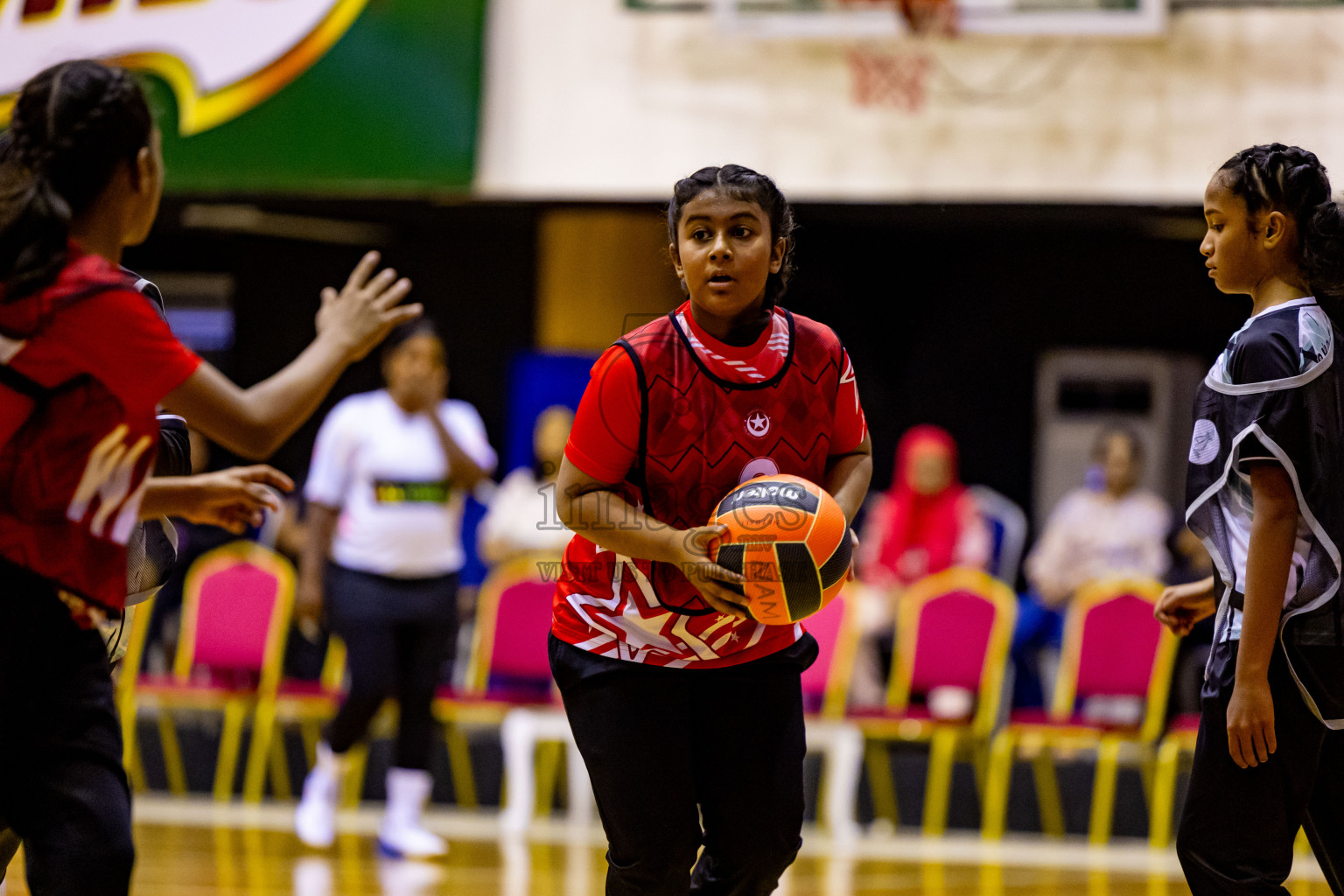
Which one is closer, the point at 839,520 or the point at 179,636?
the point at 839,520

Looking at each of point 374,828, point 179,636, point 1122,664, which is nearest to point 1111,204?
point 1122,664

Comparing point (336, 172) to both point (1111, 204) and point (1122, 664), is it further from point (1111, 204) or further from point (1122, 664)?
point (1122, 664)

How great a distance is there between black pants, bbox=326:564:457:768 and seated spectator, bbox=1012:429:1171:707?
3.13m

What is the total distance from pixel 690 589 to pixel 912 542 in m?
5.28

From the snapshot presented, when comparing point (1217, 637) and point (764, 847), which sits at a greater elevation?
point (1217, 637)

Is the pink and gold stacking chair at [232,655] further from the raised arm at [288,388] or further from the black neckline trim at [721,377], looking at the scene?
the raised arm at [288,388]

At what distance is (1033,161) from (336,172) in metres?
3.50

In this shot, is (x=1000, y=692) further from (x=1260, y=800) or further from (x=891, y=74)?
(x=1260, y=800)

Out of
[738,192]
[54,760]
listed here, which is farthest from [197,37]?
[54,760]

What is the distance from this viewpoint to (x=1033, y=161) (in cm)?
762

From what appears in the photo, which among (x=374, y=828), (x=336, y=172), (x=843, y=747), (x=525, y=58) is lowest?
(x=374, y=828)

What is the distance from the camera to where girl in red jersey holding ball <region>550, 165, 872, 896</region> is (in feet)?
10.2

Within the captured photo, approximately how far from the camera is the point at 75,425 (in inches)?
102

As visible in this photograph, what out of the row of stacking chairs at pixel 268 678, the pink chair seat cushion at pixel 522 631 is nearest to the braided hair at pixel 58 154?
the row of stacking chairs at pixel 268 678
